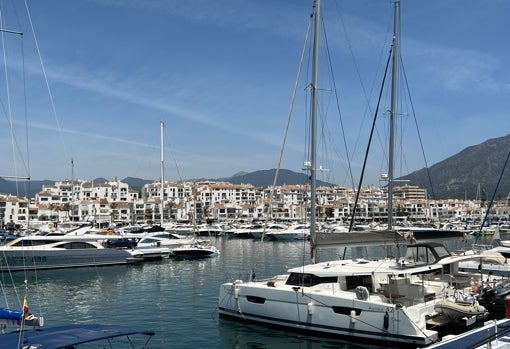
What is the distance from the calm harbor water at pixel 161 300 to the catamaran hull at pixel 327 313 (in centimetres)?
39

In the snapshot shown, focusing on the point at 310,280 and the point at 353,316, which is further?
the point at 310,280

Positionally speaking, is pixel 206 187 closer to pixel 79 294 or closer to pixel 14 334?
pixel 79 294

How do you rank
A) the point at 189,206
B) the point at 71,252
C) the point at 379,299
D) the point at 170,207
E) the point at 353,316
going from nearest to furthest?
the point at 353,316 < the point at 379,299 < the point at 71,252 < the point at 170,207 < the point at 189,206

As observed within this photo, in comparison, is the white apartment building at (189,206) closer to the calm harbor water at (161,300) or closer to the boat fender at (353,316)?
the calm harbor water at (161,300)

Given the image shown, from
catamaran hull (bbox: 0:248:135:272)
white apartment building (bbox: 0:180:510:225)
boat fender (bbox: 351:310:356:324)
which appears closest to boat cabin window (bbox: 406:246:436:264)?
boat fender (bbox: 351:310:356:324)

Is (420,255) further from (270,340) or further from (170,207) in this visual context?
(170,207)

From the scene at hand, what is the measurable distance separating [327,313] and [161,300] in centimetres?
1055

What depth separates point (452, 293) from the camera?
1698cm

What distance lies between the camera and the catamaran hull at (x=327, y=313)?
572 inches

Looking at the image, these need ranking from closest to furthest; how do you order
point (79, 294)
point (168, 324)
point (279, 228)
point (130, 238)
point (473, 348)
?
point (473, 348) → point (168, 324) → point (79, 294) → point (130, 238) → point (279, 228)

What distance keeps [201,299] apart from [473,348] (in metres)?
15.8

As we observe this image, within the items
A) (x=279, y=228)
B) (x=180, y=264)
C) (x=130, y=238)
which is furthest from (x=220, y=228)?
(x=180, y=264)

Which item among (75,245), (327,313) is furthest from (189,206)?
(327,313)

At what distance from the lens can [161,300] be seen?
23.7m
